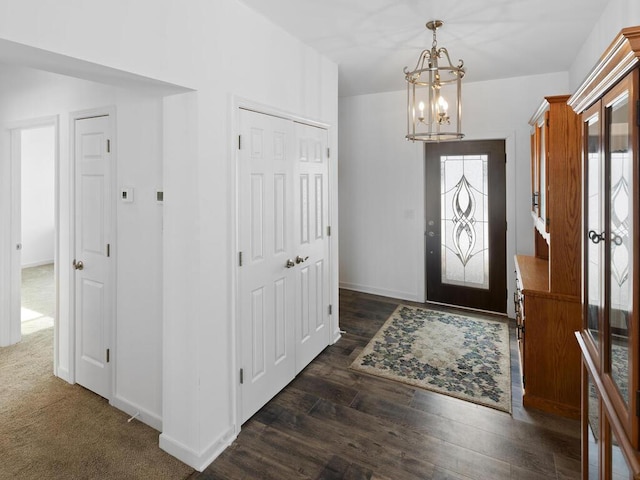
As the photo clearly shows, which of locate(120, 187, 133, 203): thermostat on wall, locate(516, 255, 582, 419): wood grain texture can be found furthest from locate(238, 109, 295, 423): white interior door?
locate(516, 255, 582, 419): wood grain texture

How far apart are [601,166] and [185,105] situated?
184 centimetres

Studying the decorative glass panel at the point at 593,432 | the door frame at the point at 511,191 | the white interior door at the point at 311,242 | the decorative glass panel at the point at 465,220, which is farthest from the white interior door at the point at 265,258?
the door frame at the point at 511,191

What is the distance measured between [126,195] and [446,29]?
8.34ft

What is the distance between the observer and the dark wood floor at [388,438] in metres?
2.02

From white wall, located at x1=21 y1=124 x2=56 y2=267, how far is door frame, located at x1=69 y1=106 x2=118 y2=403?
5.23 m

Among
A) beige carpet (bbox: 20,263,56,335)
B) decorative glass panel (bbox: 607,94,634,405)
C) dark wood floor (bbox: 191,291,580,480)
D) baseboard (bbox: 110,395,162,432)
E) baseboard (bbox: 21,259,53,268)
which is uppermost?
decorative glass panel (bbox: 607,94,634,405)

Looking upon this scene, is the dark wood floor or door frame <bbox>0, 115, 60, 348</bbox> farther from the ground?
door frame <bbox>0, 115, 60, 348</bbox>

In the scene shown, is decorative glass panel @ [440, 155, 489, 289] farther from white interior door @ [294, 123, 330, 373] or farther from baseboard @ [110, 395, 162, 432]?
baseboard @ [110, 395, 162, 432]

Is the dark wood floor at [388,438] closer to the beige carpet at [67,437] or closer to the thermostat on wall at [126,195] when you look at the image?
the beige carpet at [67,437]

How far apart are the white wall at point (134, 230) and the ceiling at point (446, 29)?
3.39 ft

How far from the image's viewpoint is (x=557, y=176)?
94.2 inches

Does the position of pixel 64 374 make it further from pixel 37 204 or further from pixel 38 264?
pixel 37 204

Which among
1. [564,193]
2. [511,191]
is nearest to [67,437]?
[564,193]

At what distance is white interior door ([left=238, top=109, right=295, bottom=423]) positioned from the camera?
7.81 ft
